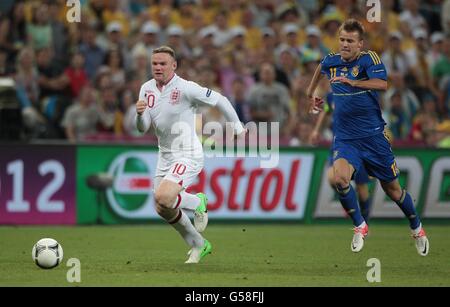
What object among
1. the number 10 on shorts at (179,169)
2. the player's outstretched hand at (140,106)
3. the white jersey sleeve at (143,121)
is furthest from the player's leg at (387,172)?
the player's outstretched hand at (140,106)

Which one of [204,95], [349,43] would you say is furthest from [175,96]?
[349,43]

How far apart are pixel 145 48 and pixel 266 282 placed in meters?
10.5

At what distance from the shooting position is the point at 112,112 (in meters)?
19.2

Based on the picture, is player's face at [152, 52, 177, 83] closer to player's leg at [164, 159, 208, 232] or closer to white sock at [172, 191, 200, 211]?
player's leg at [164, 159, 208, 232]

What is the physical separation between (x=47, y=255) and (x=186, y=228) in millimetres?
1618

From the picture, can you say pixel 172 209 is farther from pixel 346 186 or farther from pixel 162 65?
pixel 346 186

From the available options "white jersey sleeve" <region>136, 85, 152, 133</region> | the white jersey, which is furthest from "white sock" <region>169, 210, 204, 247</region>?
"white jersey sleeve" <region>136, 85, 152, 133</region>

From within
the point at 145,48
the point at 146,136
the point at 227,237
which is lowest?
the point at 227,237

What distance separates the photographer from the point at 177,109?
12.1m

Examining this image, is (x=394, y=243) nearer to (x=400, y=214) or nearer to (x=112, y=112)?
(x=400, y=214)

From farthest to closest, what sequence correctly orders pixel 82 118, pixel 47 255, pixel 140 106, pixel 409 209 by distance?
pixel 82 118
pixel 409 209
pixel 140 106
pixel 47 255

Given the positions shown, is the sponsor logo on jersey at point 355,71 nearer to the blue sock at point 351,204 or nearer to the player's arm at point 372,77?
the player's arm at point 372,77

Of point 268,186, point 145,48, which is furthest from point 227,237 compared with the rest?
point 145,48

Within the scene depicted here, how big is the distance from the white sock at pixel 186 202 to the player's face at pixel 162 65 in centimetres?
132
